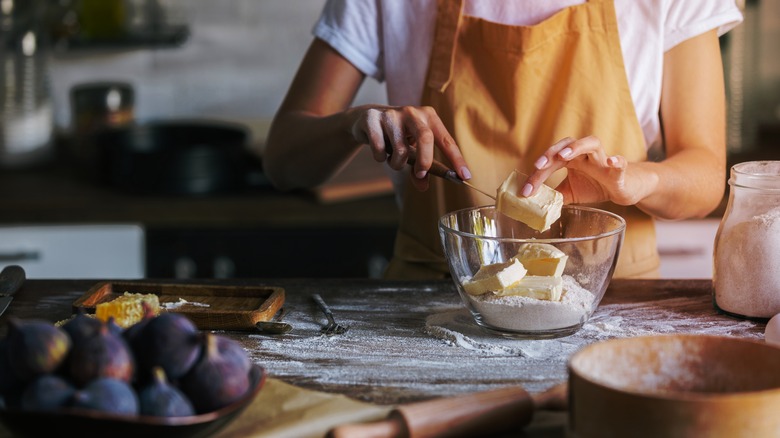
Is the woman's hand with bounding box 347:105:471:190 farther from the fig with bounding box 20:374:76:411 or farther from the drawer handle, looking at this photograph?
the drawer handle

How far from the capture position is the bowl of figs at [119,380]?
2.77ft

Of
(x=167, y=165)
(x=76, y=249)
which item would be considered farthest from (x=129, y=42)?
(x=76, y=249)

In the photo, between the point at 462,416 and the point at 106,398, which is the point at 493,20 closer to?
the point at 462,416

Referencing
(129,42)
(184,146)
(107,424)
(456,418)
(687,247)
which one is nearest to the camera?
(107,424)

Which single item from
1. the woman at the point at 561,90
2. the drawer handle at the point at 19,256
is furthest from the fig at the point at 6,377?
the drawer handle at the point at 19,256

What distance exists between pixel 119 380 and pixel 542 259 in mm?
599

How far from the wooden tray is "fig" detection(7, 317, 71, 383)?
42 centimetres

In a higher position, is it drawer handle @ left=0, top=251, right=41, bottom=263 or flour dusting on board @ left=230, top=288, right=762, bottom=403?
flour dusting on board @ left=230, top=288, right=762, bottom=403

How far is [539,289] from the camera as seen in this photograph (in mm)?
1266

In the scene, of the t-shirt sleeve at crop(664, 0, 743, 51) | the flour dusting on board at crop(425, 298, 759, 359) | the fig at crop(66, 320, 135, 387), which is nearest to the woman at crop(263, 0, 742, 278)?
the t-shirt sleeve at crop(664, 0, 743, 51)

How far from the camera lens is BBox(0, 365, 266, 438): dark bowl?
833 mm

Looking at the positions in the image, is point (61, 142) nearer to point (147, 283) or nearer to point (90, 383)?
point (147, 283)

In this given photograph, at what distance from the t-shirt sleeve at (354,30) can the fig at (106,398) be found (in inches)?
39.4

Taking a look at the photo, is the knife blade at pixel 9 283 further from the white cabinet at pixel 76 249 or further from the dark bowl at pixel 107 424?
the white cabinet at pixel 76 249
